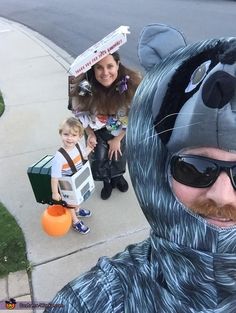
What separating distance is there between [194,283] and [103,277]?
33 centimetres

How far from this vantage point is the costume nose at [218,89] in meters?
1.15

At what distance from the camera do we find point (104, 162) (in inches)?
154

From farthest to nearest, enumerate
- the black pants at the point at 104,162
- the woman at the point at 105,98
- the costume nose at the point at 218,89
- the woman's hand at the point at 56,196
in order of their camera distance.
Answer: the black pants at the point at 104,162
the woman at the point at 105,98
the woman's hand at the point at 56,196
the costume nose at the point at 218,89

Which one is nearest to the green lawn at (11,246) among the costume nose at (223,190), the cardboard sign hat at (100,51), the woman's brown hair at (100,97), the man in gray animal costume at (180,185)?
the woman's brown hair at (100,97)

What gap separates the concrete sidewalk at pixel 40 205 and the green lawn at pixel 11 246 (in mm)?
57

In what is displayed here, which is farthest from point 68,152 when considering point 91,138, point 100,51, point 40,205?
point 40,205

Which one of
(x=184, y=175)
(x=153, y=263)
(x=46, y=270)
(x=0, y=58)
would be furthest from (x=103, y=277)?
(x=0, y=58)

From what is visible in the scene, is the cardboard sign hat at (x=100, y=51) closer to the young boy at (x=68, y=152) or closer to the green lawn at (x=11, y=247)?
the young boy at (x=68, y=152)

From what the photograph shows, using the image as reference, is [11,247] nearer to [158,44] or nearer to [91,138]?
[91,138]

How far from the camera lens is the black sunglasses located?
1.21 meters

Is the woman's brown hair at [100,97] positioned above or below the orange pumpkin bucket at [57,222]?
above

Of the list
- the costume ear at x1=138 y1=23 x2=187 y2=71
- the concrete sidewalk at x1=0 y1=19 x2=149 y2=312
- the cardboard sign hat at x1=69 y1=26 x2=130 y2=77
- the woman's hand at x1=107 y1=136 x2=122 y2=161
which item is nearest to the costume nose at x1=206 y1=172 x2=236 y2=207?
the costume ear at x1=138 y1=23 x2=187 y2=71

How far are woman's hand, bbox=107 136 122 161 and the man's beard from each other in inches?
97.5

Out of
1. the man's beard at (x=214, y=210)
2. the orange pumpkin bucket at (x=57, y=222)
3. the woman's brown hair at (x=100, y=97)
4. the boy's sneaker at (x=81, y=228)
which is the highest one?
the man's beard at (x=214, y=210)
